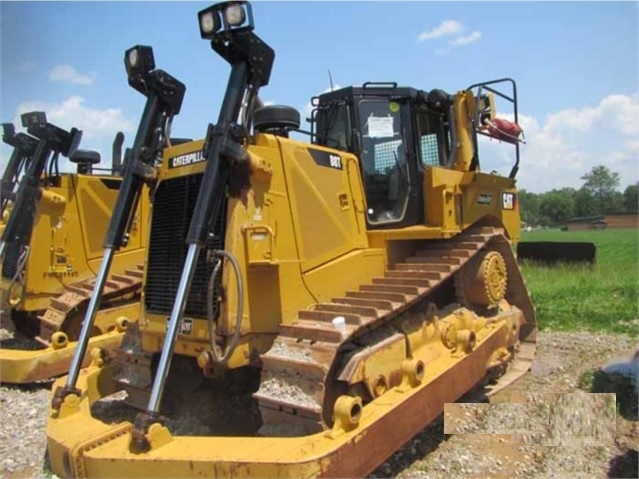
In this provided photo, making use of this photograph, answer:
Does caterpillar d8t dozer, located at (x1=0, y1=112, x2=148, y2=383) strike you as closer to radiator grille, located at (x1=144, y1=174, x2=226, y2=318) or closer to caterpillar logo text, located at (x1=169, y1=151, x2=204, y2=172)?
radiator grille, located at (x1=144, y1=174, x2=226, y2=318)

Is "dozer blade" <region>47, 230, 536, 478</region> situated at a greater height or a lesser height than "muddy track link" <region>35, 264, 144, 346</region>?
lesser

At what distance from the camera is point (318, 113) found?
5855mm

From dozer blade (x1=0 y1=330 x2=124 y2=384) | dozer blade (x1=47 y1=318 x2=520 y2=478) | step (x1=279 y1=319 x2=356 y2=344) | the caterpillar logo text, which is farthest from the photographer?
dozer blade (x1=0 y1=330 x2=124 y2=384)

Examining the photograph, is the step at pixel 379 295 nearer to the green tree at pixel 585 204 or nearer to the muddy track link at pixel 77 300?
the muddy track link at pixel 77 300

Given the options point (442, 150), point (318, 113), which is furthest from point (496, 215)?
point (318, 113)

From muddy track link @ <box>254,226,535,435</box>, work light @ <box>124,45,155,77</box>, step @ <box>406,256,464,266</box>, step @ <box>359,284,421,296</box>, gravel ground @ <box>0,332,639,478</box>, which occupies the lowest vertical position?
gravel ground @ <box>0,332,639,478</box>

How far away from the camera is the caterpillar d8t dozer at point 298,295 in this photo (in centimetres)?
349

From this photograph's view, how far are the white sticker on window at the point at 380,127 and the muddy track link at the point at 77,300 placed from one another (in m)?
3.65

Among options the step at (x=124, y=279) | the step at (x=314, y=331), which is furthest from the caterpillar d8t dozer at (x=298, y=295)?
the step at (x=124, y=279)

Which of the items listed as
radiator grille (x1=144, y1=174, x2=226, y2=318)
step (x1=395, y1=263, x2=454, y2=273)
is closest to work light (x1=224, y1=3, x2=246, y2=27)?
radiator grille (x1=144, y1=174, x2=226, y2=318)

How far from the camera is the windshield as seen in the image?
5.46m

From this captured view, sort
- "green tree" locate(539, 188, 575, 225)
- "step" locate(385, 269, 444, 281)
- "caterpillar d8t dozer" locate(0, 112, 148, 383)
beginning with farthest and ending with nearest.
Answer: "green tree" locate(539, 188, 575, 225) → "caterpillar d8t dozer" locate(0, 112, 148, 383) → "step" locate(385, 269, 444, 281)

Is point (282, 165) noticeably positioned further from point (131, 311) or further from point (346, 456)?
point (131, 311)

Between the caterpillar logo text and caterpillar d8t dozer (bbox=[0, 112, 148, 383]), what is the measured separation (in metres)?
3.10
